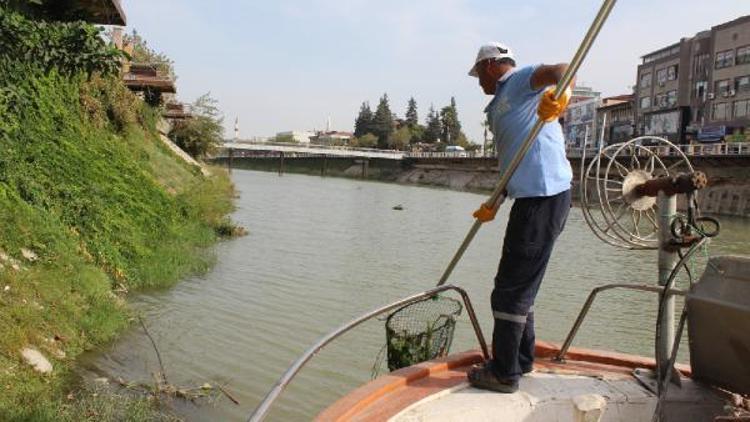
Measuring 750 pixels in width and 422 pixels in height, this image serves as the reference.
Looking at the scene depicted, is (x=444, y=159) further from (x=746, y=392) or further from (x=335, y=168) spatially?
(x=746, y=392)

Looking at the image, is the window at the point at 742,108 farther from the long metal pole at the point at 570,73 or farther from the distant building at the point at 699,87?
the long metal pole at the point at 570,73

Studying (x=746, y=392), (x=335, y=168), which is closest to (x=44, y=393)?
(x=746, y=392)

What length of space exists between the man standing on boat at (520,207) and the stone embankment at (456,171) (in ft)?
24.7

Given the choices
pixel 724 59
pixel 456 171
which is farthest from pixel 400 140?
pixel 724 59

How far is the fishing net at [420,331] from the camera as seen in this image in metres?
4.75

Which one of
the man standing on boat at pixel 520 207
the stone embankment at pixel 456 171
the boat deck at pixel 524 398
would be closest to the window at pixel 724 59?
the stone embankment at pixel 456 171

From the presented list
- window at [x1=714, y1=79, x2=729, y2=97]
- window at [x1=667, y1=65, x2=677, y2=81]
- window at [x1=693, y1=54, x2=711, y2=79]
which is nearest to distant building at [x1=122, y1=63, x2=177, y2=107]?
window at [x1=714, y1=79, x2=729, y2=97]

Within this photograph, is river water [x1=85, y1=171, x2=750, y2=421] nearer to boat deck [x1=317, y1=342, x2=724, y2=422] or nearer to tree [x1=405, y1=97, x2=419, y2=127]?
boat deck [x1=317, y1=342, x2=724, y2=422]

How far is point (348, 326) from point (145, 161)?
1576 centimetres

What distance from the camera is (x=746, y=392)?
342cm

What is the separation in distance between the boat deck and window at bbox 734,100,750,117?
58.7 meters

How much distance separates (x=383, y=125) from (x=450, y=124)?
12052 mm

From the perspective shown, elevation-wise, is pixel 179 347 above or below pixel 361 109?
below

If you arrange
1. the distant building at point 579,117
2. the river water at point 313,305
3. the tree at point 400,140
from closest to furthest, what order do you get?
the river water at point 313,305, the distant building at point 579,117, the tree at point 400,140
